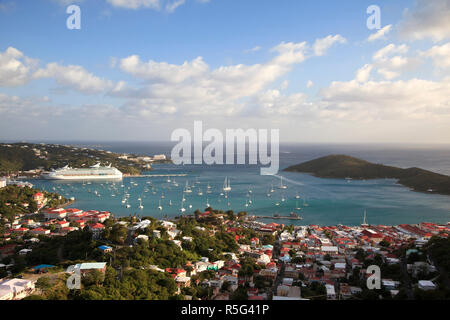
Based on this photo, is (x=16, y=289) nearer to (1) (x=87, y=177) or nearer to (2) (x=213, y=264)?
(2) (x=213, y=264)

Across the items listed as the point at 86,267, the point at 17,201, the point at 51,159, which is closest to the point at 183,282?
the point at 86,267

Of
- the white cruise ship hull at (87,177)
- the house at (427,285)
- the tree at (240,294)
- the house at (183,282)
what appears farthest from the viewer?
the white cruise ship hull at (87,177)

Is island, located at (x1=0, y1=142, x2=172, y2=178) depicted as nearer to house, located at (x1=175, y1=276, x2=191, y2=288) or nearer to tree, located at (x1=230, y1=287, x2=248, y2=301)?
house, located at (x1=175, y1=276, x2=191, y2=288)

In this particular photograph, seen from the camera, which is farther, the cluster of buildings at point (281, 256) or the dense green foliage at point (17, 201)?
the dense green foliage at point (17, 201)

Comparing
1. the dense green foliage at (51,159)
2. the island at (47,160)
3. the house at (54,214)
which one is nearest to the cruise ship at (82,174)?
the island at (47,160)

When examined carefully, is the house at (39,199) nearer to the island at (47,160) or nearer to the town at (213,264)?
the town at (213,264)
